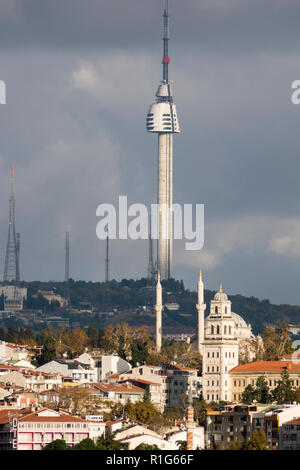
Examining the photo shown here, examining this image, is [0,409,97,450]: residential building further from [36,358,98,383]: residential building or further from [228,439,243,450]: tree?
[36,358,98,383]: residential building

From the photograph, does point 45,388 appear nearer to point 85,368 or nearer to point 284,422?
point 85,368

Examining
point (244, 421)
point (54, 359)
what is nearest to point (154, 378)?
point (54, 359)

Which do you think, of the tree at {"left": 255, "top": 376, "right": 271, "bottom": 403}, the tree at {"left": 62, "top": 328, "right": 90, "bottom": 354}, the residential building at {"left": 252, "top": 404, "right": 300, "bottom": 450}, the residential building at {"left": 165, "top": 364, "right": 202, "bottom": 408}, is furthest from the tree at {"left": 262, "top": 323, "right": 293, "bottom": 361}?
the residential building at {"left": 252, "top": 404, "right": 300, "bottom": 450}

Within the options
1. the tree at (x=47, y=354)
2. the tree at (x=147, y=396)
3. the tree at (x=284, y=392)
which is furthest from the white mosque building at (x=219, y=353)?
the tree at (x=47, y=354)
